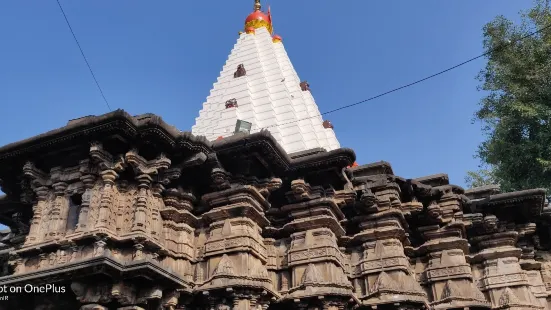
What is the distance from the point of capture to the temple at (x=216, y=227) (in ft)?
22.6

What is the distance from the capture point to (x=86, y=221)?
702 cm

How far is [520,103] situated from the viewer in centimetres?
1447

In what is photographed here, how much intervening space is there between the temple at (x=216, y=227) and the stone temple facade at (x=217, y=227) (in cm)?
2

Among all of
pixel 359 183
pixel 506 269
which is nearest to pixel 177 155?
pixel 359 183

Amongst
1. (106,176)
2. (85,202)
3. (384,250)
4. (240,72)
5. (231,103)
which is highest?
(240,72)

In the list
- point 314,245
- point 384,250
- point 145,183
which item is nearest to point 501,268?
point 384,250

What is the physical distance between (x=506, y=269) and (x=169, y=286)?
7839 mm

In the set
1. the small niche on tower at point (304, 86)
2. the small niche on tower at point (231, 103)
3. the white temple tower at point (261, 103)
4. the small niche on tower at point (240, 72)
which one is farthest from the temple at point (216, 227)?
the small niche on tower at point (304, 86)

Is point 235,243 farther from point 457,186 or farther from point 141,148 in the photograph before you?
point 457,186

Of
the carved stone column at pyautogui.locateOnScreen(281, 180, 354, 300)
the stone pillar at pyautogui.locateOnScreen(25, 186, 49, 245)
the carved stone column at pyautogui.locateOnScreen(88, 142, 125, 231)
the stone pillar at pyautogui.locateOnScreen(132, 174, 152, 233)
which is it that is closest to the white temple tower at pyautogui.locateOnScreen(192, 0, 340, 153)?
the carved stone column at pyautogui.locateOnScreen(281, 180, 354, 300)

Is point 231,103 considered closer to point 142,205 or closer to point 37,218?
point 142,205

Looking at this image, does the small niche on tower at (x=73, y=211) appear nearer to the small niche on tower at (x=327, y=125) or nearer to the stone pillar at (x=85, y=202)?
the stone pillar at (x=85, y=202)

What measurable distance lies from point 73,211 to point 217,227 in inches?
90.3

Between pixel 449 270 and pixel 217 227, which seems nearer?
pixel 217 227
